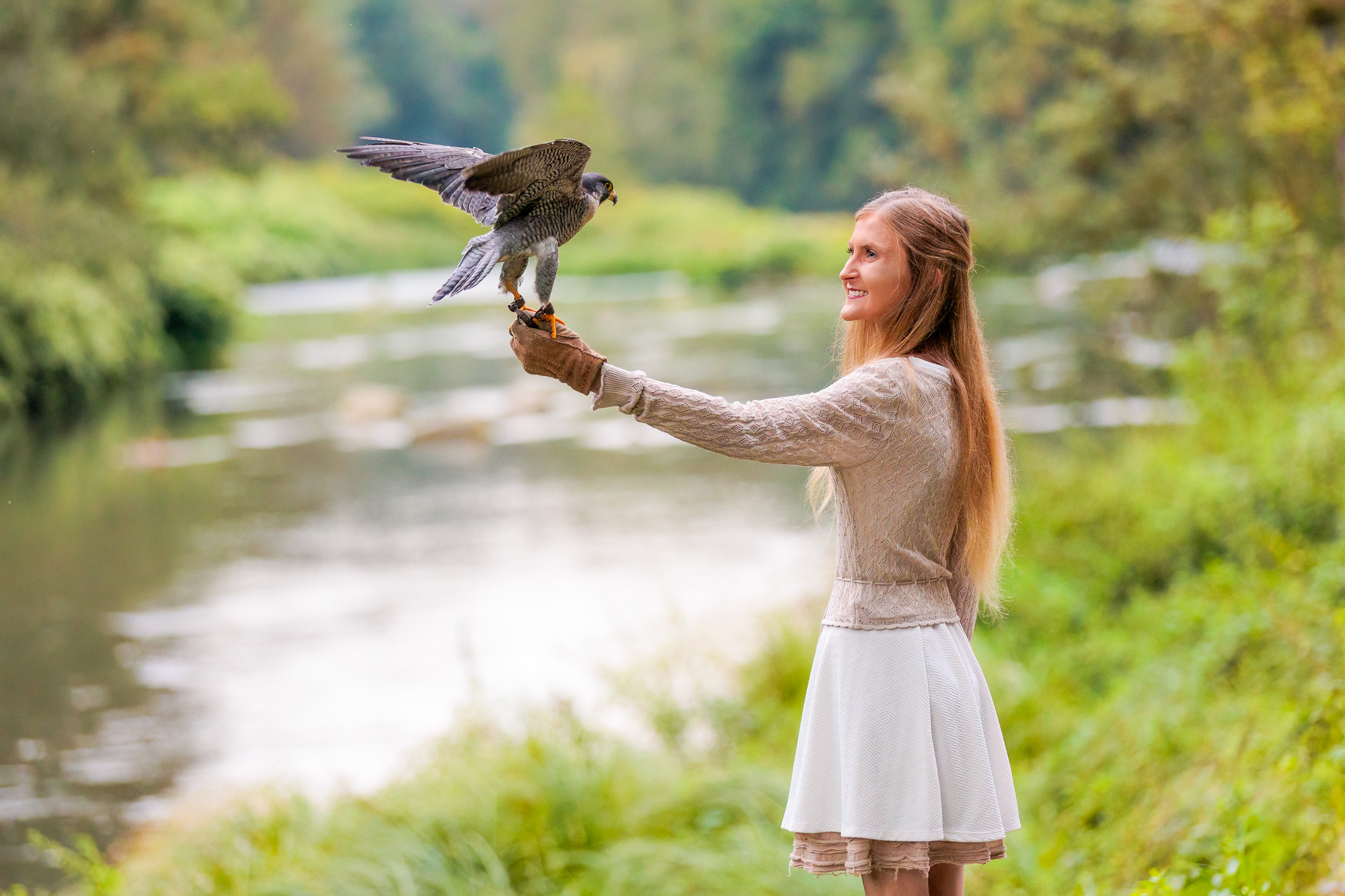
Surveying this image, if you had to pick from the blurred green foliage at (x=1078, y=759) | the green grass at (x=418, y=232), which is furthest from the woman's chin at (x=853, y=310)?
the green grass at (x=418, y=232)

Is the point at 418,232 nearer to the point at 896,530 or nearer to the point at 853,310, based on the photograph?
the point at 853,310

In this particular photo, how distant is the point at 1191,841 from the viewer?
11.4ft

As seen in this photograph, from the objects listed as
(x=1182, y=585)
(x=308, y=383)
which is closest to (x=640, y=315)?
(x=308, y=383)

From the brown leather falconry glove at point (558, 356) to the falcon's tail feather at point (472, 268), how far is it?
0.11 metres

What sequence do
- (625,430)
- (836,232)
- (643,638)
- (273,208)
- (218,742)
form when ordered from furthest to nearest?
(836,232)
(273,208)
(625,430)
(643,638)
(218,742)

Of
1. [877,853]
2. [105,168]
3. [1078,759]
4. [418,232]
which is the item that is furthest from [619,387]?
[418,232]

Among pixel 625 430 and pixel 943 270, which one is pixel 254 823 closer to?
pixel 943 270

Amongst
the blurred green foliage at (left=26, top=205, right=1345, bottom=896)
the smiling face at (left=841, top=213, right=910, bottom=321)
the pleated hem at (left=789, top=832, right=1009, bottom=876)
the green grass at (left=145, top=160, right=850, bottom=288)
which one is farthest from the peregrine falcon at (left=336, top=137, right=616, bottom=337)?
the green grass at (left=145, top=160, right=850, bottom=288)

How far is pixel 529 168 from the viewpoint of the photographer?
179 cm

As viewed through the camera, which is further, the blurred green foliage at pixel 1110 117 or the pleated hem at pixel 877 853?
the blurred green foliage at pixel 1110 117

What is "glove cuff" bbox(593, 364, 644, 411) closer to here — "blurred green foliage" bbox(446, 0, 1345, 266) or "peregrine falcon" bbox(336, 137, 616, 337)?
"peregrine falcon" bbox(336, 137, 616, 337)

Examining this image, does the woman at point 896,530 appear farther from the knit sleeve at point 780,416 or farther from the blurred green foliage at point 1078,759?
the blurred green foliage at point 1078,759

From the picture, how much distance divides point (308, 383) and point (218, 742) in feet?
39.2

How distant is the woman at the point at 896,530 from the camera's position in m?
1.93
